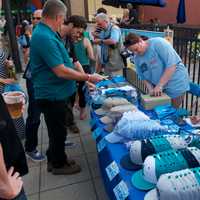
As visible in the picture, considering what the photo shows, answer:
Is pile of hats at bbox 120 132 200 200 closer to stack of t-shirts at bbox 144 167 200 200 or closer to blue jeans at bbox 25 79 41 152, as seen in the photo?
stack of t-shirts at bbox 144 167 200 200

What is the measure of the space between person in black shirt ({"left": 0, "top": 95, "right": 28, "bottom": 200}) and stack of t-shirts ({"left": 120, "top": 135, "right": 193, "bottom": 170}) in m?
0.60

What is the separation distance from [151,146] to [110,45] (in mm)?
3107

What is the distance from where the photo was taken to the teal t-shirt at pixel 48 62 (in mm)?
2307

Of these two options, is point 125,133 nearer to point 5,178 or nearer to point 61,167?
point 5,178

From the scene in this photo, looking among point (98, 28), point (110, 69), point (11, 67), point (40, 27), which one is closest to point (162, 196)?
point (40, 27)

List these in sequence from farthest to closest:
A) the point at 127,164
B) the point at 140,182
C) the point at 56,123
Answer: the point at 56,123 < the point at 127,164 < the point at 140,182

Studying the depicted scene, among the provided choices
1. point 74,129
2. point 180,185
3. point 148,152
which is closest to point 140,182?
point 148,152

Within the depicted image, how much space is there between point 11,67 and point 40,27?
1071mm

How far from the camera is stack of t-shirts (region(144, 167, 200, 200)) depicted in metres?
1.12

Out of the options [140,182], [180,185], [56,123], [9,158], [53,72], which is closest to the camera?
[180,185]

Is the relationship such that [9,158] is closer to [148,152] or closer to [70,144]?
[148,152]

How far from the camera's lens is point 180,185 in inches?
44.9

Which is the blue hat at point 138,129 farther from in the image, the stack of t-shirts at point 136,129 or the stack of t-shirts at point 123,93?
the stack of t-shirts at point 123,93

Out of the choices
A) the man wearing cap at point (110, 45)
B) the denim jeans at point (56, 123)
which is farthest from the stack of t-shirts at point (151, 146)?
the man wearing cap at point (110, 45)
